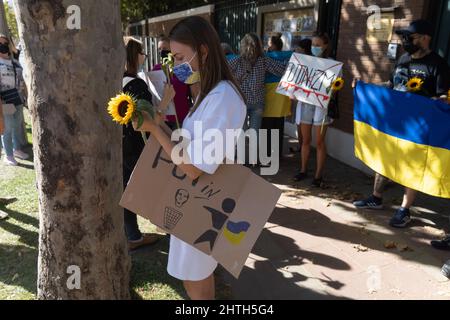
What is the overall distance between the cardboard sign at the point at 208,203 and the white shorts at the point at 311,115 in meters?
3.26

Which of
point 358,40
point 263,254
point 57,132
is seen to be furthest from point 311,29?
point 57,132

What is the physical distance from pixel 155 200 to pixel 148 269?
157 cm

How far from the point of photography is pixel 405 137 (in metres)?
4.01

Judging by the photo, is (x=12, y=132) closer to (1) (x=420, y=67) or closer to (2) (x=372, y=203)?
(2) (x=372, y=203)

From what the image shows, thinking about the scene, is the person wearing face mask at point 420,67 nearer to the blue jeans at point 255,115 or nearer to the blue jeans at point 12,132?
the blue jeans at point 255,115

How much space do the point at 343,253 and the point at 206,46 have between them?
102 inches

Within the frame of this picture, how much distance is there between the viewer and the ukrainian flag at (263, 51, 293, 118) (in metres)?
5.89

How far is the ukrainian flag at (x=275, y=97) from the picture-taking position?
5.89 meters

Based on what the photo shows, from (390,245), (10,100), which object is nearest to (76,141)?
(390,245)

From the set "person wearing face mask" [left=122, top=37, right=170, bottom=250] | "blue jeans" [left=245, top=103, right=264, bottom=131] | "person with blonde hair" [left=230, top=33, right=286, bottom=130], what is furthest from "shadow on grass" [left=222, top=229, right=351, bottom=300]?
"person with blonde hair" [left=230, top=33, right=286, bottom=130]

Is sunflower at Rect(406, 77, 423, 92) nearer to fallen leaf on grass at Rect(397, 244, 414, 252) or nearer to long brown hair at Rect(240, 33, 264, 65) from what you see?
fallen leaf on grass at Rect(397, 244, 414, 252)

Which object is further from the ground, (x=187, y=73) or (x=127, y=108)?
(x=187, y=73)

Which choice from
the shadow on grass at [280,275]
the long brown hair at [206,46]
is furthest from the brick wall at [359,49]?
the long brown hair at [206,46]

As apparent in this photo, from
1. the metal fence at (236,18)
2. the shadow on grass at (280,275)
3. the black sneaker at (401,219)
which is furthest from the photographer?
the metal fence at (236,18)
